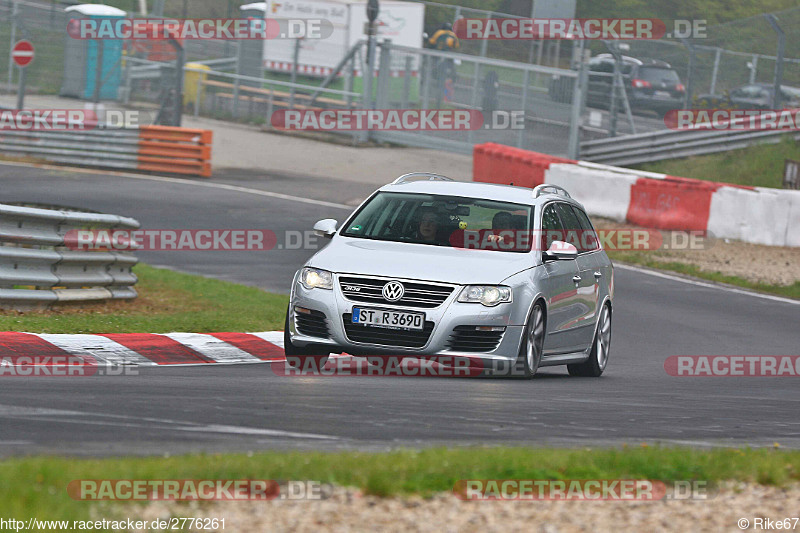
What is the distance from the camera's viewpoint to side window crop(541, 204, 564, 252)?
36.6 ft

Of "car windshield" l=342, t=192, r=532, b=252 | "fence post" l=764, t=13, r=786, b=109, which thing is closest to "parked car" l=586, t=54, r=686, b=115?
"fence post" l=764, t=13, r=786, b=109

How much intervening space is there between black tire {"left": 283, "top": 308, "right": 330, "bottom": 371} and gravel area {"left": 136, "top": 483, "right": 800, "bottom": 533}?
4.50 meters

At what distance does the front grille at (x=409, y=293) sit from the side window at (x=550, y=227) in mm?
1525

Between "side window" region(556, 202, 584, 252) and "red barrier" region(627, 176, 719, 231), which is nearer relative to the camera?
"side window" region(556, 202, 584, 252)

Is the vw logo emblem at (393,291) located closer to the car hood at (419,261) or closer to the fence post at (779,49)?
the car hood at (419,261)

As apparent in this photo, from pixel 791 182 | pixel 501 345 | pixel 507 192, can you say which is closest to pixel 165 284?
pixel 507 192

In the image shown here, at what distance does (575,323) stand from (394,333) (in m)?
2.27

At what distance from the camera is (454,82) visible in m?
32.2

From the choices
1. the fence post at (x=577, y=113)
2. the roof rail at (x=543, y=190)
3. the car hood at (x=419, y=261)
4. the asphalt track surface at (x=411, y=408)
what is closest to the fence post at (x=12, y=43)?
the fence post at (x=577, y=113)

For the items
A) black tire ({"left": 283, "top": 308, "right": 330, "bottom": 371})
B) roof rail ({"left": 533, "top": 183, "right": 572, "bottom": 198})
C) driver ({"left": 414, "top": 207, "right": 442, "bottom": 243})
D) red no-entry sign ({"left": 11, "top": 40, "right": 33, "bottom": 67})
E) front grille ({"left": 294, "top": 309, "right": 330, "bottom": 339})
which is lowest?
black tire ({"left": 283, "top": 308, "right": 330, "bottom": 371})

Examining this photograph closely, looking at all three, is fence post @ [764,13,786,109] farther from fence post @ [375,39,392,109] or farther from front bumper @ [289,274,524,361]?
front bumper @ [289,274,524,361]

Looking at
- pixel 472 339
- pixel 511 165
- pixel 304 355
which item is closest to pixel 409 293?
pixel 472 339

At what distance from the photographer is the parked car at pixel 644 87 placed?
92.3 feet

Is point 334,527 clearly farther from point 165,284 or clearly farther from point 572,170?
point 572,170
